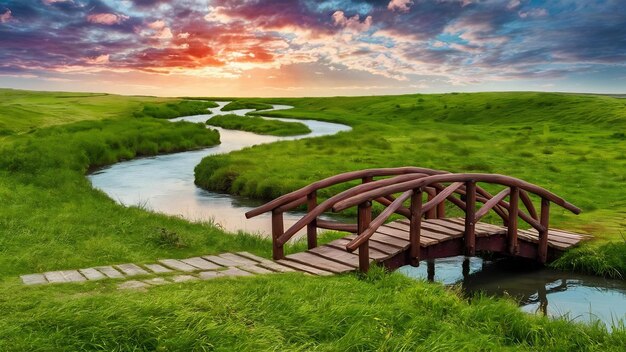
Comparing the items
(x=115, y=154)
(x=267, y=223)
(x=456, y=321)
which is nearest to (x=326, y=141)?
(x=115, y=154)

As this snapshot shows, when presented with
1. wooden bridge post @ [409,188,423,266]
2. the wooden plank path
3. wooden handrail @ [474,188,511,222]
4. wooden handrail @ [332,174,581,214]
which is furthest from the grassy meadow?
wooden handrail @ [474,188,511,222]

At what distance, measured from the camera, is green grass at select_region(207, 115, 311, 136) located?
174ft

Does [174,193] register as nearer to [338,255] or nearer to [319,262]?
[338,255]

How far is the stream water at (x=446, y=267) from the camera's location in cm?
1157

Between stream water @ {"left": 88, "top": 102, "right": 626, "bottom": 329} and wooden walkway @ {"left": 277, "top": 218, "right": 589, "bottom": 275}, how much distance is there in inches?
35.1

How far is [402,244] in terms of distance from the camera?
11234mm

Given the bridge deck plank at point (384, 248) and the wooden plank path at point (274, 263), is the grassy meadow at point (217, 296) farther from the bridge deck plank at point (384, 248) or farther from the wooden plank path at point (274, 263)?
the bridge deck plank at point (384, 248)

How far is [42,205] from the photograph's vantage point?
16.3m

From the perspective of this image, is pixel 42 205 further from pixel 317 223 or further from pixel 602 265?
pixel 602 265

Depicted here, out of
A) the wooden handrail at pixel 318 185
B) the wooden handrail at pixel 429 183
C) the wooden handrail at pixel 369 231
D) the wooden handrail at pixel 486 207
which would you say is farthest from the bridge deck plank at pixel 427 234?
the wooden handrail at pixel 369 231

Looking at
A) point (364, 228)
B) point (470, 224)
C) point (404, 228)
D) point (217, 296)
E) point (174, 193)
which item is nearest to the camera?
point (217, 296)

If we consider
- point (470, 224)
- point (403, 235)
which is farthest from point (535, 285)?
point (403, 235)

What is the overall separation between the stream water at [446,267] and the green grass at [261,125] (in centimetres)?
2035

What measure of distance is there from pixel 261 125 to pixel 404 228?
46530 millimetres
